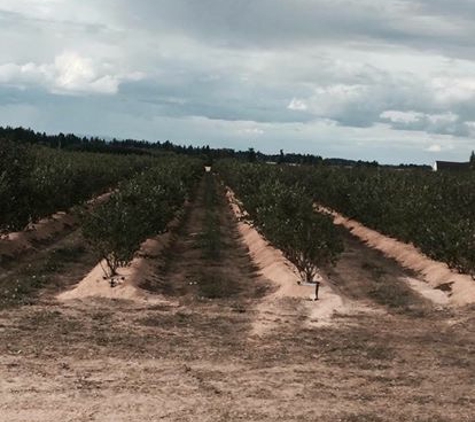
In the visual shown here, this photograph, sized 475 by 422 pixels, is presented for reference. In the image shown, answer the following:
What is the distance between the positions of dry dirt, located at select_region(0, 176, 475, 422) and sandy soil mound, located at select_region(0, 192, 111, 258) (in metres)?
5.47

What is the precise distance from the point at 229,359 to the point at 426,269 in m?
11.3

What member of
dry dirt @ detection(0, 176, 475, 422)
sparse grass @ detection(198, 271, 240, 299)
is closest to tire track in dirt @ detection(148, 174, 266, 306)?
sparse grass @ detection(198, 271, 240, 299)

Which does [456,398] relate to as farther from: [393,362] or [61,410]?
[61,410]

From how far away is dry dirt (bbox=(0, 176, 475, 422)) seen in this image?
772 cm

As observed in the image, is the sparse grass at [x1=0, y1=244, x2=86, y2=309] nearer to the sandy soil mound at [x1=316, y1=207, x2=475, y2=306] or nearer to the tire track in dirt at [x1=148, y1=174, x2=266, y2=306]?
the tire track in dirt at [x1=148, y1=174, x2=266, y2=306]

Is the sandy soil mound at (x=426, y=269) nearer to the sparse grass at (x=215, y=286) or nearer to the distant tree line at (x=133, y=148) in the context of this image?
the sparse grass at (x=215, y=286)

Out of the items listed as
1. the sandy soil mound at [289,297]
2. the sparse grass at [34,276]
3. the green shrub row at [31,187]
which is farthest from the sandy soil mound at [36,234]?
the sandy soil mound at [289,297]

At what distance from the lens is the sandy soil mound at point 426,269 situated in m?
15.6

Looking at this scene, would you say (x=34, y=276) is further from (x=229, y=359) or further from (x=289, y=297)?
(x=229, y=359)

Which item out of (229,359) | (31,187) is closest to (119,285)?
(229,359)

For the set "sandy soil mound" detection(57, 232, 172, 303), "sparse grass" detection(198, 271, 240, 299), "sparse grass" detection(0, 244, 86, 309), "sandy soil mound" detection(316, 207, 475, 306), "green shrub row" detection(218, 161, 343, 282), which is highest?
"green shrub row" detection(218, 161, 343, 282)

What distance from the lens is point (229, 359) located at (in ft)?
32.5

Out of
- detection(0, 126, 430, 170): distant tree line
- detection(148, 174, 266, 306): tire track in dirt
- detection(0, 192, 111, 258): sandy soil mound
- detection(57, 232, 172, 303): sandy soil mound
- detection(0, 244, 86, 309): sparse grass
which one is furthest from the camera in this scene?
detection(0, 126, 430, 170): distant tree line

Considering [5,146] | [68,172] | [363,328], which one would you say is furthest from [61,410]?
[68,172]
